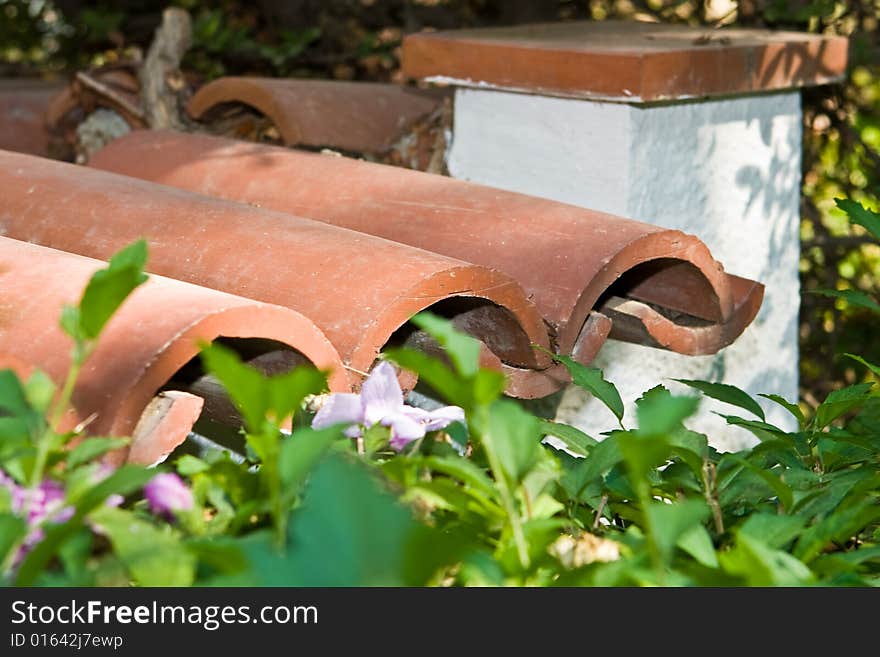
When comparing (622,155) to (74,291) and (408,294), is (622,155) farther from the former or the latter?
(74,291)

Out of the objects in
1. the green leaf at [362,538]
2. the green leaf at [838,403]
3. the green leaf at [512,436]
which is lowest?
the green leaf at [838,403]

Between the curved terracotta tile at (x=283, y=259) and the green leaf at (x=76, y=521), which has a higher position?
the green leaf at (x=76, y=521)

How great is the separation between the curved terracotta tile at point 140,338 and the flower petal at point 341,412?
0.36 feet

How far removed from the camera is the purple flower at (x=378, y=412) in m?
1.21

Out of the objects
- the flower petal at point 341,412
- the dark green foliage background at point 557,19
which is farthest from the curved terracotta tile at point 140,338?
the dark green foliage background at point 557,19

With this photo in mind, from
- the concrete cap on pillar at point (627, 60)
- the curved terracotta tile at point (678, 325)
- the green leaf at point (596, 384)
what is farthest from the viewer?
the concrete cap on pillar at point (627, 60)

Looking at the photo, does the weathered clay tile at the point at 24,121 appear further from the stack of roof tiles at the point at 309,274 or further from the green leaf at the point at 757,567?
the green leaf at the point at 757,567

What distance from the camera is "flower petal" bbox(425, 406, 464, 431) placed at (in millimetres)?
1247

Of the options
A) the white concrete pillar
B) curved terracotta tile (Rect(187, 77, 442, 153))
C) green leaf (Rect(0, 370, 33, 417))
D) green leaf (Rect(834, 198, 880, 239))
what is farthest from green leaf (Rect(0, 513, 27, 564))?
curved terracotta tile (Rect(187, 77, 442, 153))

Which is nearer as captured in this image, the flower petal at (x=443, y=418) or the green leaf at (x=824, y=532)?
the green leaf at (x=824, y=532)

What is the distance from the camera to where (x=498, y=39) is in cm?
267

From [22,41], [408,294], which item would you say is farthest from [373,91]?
[22,41]

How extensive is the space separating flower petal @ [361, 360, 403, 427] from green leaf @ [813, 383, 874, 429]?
58 centimetres

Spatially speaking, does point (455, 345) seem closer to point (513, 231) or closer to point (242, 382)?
point (242, 382)
